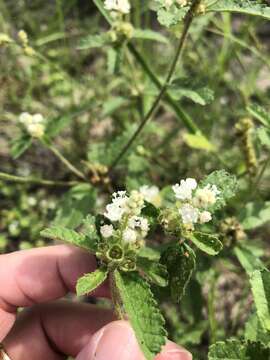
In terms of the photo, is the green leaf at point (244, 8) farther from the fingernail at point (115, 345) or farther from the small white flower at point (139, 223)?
the fingernail at point (115, 345)

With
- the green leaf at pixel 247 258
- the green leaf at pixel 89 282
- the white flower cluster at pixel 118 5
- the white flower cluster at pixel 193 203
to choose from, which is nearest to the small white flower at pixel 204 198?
the white flower cluster at pixel 193 203

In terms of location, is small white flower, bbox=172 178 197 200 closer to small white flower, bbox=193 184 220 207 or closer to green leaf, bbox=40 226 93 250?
small white flower, bbox=193 184 220 207

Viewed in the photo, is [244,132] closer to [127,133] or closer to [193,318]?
[127,133]

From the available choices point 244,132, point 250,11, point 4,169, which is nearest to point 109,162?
point 244,132

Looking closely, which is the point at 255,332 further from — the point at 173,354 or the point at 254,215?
the point at 254,215

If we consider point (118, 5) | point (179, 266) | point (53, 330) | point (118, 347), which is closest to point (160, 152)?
point (118, 5)

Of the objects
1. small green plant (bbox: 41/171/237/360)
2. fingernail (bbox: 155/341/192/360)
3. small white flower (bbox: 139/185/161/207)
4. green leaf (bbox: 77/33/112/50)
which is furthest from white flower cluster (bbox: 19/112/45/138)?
fingernail (bbox: 155/341/192/360)
